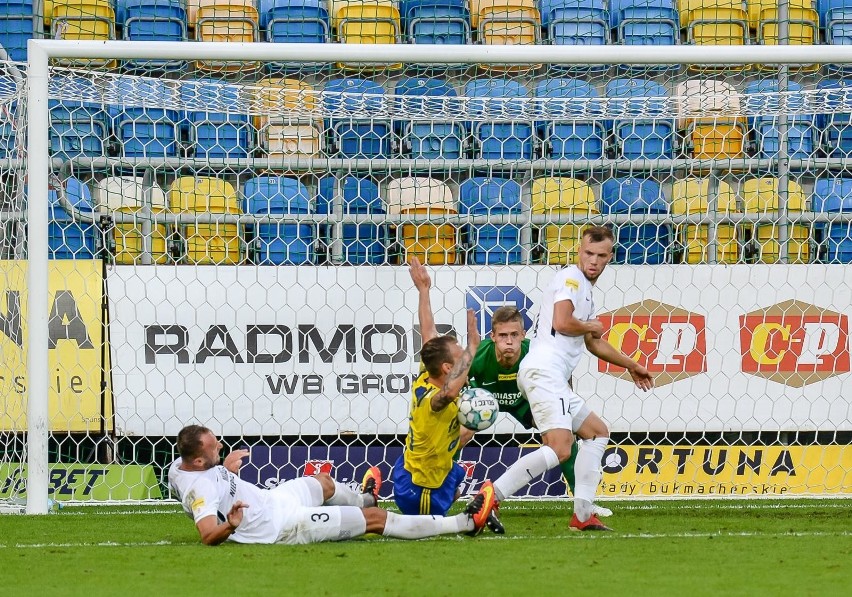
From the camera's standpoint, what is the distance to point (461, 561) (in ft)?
15.4

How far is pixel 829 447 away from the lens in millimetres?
8039

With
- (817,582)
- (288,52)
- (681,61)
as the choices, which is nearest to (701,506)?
(681,61)

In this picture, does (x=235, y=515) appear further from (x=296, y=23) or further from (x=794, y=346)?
(x=296, y=23)

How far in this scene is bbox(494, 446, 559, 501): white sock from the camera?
5.85 m

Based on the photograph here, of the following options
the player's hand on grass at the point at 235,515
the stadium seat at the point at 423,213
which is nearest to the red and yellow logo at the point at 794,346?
the stadium seat at the point at 423,213

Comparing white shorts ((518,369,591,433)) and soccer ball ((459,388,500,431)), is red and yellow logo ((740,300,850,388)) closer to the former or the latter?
white shorts ((518,369,591,433))

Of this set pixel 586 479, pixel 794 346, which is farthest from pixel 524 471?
pixel 794 346

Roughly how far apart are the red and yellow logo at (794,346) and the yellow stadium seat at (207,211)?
3.51 meters

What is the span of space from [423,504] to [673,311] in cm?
259

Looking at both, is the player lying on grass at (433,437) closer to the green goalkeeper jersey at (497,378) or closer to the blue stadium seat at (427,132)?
the green goalkeeper jersey at (497,378)

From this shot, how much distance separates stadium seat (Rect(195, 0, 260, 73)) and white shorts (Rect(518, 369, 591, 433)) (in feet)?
16.8

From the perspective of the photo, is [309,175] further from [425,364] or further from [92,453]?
[425,364]

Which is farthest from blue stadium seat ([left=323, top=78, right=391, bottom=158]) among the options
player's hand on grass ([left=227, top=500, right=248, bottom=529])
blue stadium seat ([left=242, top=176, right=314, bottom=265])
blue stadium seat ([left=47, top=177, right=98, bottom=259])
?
player's hand on grass ([left=227, top=500, right=248, bottom=529])

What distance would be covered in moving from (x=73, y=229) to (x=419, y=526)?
4.36m
